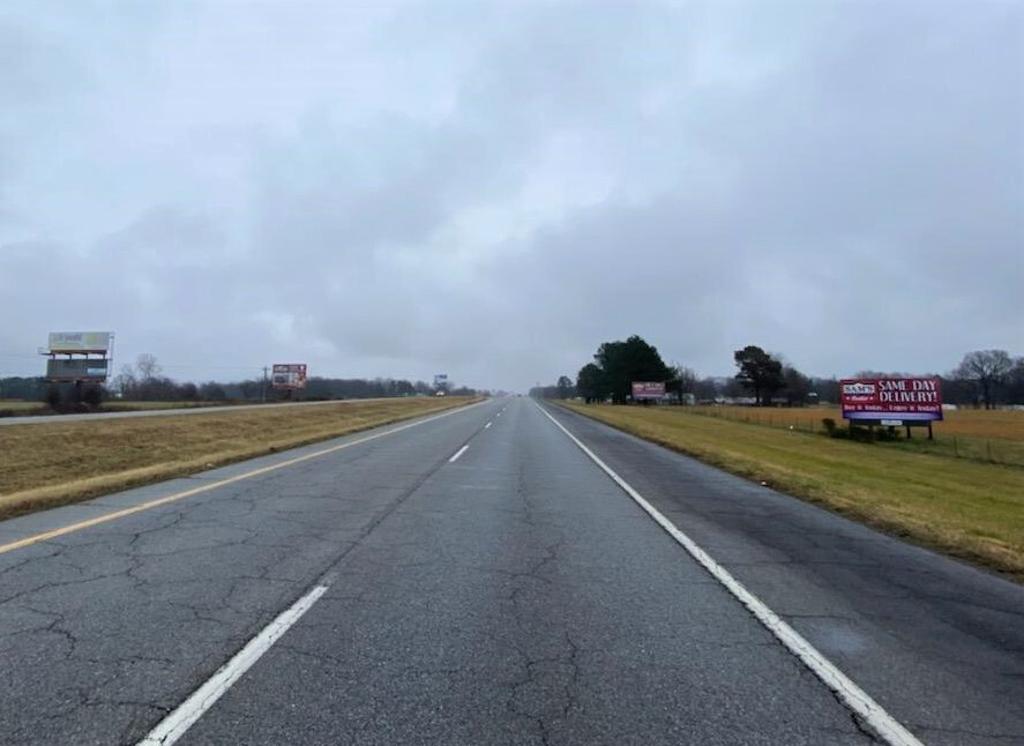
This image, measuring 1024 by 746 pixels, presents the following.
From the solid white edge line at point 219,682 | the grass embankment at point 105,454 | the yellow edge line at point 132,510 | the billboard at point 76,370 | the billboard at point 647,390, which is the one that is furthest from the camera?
the billboard at point 647,390

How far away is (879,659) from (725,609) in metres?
1.24

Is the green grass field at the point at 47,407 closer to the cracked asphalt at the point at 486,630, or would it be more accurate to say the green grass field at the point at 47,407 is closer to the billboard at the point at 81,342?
the billboard at the point at 81,342

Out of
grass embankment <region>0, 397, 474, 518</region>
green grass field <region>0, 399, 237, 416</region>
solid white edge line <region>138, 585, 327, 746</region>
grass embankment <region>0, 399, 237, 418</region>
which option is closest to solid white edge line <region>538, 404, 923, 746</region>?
solid white edge line <region>138, 585, 327, 746</region>

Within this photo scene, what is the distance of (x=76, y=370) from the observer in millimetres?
77938

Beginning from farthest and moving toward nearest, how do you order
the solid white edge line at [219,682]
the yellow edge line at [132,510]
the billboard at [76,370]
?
1. the billboard at [76,370]
2. the yellow edge line at [132,510]
3. the solid white edge line at [219,682]

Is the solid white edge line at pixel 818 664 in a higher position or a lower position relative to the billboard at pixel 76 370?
lower

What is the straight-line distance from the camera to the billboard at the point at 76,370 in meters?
77.1

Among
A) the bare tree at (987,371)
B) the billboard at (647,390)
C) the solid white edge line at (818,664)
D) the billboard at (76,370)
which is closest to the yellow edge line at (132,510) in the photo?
the solid white edge line at (818,664)

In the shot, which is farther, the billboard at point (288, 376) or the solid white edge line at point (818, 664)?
the billboard at point (288, 376)

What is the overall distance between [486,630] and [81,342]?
91432 millimetres

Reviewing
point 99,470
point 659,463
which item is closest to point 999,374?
point 659,463

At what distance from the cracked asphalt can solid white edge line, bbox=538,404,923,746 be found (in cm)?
9

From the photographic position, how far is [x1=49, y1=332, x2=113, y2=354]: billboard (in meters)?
80.6

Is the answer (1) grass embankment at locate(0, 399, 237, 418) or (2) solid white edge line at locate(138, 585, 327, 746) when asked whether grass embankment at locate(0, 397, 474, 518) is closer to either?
(2) solid white edge line at locate(138, 585, 327, 746)
